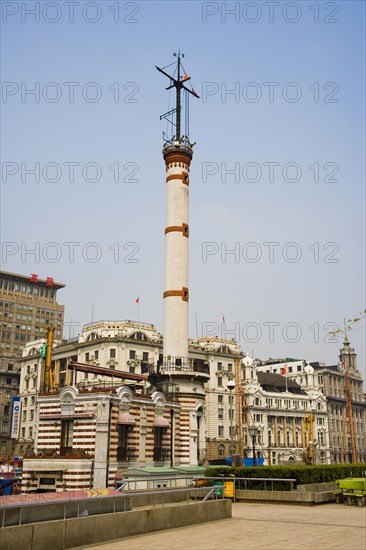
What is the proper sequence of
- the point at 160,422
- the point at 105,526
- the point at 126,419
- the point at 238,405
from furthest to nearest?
the point at 238,405, the point at 160,422, the point at 126,419, the point at 105,526

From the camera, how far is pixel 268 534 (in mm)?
21219

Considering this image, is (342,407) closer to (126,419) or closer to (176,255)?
(176,255)

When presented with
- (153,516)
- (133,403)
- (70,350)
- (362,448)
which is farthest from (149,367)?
(362,448)

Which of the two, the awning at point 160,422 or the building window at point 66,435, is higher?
the awning at point 160,422

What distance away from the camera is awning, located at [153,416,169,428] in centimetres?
4988

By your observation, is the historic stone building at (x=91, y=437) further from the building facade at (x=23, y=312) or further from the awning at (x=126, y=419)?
the building facade at (x=23, y=312)

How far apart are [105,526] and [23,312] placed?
130m

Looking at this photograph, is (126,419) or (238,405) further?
(238,405)

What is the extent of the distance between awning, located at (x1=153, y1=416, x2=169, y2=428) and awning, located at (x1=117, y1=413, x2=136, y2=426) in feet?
13.3

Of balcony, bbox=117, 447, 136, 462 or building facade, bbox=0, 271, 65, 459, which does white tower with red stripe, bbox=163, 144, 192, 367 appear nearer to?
balcony, bbox=117, 447, 136, 462

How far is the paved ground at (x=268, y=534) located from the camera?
62.4ft

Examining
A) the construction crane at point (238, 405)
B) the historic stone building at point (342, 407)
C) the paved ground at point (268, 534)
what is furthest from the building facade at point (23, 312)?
the paved ground at point (268, 534)

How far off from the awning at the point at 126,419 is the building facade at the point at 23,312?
84816 mm

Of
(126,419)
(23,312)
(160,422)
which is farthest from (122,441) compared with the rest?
(23,312)
